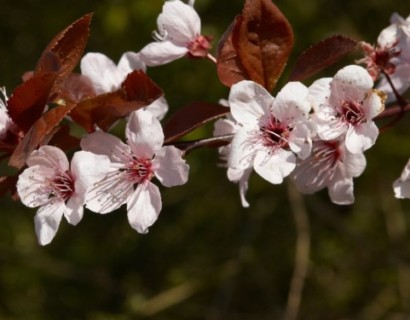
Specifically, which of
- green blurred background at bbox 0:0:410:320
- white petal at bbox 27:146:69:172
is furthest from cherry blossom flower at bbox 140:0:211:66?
green blurred background at bbox 0:0:410:320

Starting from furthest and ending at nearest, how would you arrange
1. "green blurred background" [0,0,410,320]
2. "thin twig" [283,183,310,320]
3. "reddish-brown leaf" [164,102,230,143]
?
"green blurred background" [0,0,410,320], "thin twig" [283,183,310,320], "reddish-brown leaf" [164,102,230,143]

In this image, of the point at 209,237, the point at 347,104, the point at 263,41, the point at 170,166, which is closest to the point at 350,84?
the point at 347,104

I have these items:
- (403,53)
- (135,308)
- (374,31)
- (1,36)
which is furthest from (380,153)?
(403,53)

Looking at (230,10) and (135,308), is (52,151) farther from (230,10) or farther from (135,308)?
(230,10)

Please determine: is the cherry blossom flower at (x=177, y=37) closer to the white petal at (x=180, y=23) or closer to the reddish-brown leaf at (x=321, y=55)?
the white petal at (x=180, y=23)

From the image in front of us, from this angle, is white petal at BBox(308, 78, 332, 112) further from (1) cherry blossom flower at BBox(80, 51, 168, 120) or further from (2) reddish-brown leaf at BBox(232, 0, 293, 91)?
(1) cherry blossom flower at BBox(80, 51, 168, 120)

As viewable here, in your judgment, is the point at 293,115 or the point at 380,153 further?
the point at 380,153

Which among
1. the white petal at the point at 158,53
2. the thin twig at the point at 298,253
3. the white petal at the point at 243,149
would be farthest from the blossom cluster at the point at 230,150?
the thin twig at the point at 298,253
